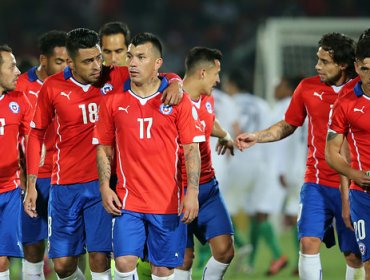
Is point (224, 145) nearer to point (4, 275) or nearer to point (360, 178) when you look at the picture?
point (360, 178)

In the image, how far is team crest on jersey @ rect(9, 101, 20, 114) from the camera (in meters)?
7.67

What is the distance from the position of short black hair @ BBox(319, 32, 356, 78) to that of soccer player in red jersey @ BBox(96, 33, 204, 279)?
4.52ft

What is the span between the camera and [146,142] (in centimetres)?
689

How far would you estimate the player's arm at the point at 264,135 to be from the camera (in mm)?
7863

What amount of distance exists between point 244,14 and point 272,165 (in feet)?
28.9

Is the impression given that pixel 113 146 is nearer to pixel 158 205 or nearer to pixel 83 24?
pixel 158 205

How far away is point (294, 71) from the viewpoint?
52.6 ft

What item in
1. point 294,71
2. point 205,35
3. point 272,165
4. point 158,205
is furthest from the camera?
point 205,35

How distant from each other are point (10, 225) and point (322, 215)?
2406 millimetres

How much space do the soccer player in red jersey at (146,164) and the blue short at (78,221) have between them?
49 cm

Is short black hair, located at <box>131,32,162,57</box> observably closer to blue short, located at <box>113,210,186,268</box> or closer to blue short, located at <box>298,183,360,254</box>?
blue short, located at <box>113,210,186,268</box>

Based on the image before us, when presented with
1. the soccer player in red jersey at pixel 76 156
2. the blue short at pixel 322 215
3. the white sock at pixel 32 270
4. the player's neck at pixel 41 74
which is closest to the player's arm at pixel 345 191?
the blue short at pixel 322 215

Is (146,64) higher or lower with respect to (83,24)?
lower

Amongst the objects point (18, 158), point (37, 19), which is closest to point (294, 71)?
point (37, 19)
